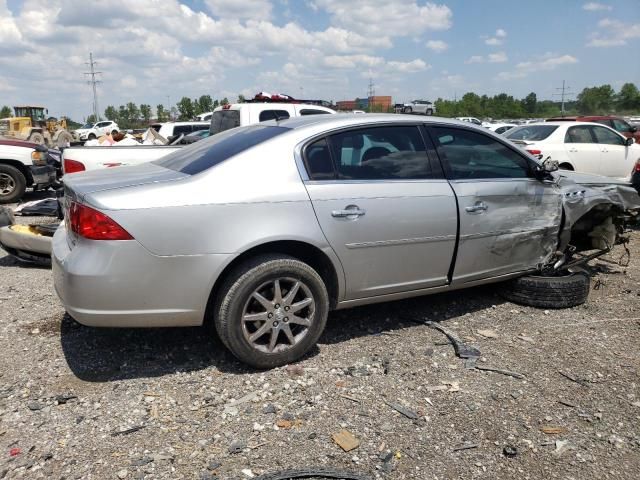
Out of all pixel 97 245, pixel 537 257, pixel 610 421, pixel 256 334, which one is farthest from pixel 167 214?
pixel 537 257

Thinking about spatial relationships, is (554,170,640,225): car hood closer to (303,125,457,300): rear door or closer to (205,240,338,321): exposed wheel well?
(303,125,457,300): rear door

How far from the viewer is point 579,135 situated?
10.7 m

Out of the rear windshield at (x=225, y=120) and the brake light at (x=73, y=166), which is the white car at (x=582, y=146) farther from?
the brake light at (x=73, y=166)

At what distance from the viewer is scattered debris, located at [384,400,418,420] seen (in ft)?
10.0

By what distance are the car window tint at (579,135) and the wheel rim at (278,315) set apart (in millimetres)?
8872

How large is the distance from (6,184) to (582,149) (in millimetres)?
11255

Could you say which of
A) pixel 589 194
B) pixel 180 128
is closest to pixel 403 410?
pixel 589 194

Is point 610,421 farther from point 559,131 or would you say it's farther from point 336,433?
point 559,131

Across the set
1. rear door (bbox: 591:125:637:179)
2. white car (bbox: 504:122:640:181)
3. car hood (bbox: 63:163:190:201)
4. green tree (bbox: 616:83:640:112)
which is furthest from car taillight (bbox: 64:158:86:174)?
green tree (bbox: 616:83:640:112)

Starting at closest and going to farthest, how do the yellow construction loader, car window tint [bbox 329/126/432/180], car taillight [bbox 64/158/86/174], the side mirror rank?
car window tint [bbox 329/126/432/180] → the side mirror → car taillight [bbox 64/158/86/174] → the yellow construction loader

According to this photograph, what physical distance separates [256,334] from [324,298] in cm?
50

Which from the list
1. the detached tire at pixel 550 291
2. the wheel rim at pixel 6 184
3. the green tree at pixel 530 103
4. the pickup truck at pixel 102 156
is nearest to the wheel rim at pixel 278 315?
the detached tire at pixel 550 291

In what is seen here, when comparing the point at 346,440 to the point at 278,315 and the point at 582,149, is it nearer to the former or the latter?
the point at 278,315

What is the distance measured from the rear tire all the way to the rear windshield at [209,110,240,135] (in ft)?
13.9
